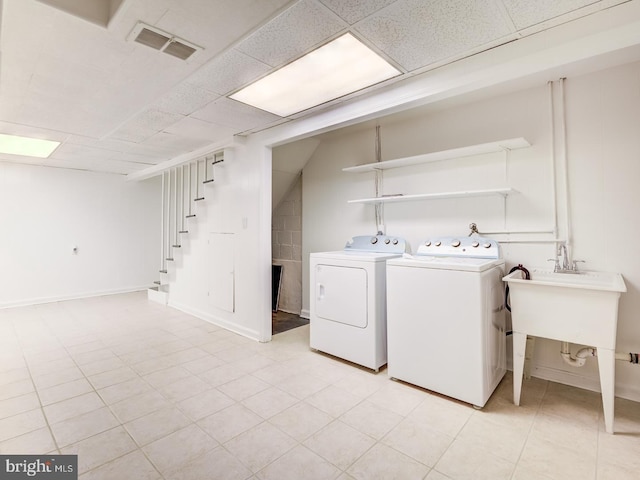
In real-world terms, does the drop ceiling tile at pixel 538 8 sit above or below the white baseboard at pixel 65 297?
above

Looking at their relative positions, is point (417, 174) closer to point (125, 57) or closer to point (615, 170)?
point (615, 170)

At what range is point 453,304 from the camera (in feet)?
7.13

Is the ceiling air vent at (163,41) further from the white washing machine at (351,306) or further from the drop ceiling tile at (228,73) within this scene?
the white washing machine at (351,306)

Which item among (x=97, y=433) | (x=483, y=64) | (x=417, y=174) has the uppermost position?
(x=483, y=64)

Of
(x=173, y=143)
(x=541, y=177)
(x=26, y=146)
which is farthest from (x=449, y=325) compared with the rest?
(x=26, y=146)

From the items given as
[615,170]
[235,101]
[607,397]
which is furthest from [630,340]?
[235,101]

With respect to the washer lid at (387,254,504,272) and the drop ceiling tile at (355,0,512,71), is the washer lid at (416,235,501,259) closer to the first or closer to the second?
the washer lid at (387,254,504,272)

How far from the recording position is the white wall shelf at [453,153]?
247 cm

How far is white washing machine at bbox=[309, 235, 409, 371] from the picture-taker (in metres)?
2.67

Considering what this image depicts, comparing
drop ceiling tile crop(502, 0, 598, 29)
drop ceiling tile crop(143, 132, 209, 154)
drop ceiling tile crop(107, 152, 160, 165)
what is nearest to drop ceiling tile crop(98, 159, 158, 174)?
drop ceiling tile crop(107, 152, 160, 165)

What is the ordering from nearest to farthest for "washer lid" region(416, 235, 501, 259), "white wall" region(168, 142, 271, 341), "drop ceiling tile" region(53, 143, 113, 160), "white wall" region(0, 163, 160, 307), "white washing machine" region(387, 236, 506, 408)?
"white washing machine" region(387, 236, 506, 408), "washer lid" region(416, 235, 501, 259), "white wall" region(168, 142, 271, 341), "drop ceiling tile" region(53, 143, 113, 160), "white wall" region(0, 163, 160, 307)

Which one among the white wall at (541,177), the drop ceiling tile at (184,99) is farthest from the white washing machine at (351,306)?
the drop ceiling tile at (184,99)

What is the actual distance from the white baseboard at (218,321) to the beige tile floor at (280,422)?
43 cm

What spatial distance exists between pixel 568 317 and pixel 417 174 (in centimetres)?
178
